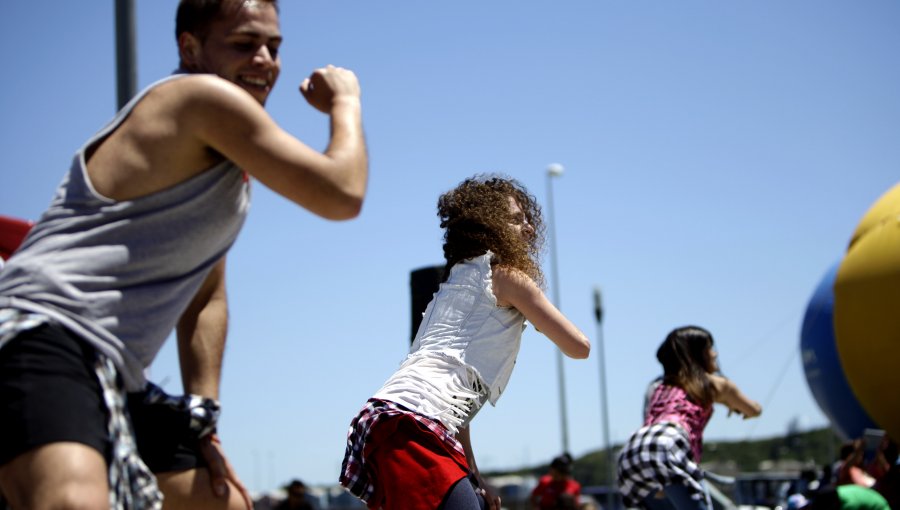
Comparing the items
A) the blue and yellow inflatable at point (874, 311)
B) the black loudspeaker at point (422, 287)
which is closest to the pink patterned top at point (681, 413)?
the black loudspeaker at point (422, 287)

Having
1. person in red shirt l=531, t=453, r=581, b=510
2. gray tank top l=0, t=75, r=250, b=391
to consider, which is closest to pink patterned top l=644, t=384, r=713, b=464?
gray tank top l=0, t=75, r=250, b=391

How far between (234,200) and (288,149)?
0.64 feet

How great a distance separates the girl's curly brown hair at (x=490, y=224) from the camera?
3746mm

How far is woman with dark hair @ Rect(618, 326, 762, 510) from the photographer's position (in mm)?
5293

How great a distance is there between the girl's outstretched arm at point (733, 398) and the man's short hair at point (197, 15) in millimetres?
4193

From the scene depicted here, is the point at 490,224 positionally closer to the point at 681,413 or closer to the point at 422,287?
Answer: the point at 422,287

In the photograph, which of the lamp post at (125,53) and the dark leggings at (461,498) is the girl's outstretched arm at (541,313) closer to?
the dark leggings at (461,498)

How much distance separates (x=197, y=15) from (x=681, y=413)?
156 inches

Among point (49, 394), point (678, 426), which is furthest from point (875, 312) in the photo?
point (49, 394)

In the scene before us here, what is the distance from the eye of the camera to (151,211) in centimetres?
210

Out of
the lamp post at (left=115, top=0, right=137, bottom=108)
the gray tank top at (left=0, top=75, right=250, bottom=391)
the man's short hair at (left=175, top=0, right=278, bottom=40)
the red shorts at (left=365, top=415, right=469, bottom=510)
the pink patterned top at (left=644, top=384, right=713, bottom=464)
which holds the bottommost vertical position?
the pink patterned top at (left=644, top=384, right=713, bottom=464)

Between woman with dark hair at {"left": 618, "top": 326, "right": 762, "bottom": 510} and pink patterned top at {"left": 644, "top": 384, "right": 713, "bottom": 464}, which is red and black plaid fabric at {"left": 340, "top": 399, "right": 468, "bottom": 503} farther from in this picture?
pink patterned top at {"left": 644, "top": 384, "right": 713, "bottom": 464}

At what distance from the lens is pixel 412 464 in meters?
3.34

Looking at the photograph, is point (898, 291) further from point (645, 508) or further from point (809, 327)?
point (809, 327)
